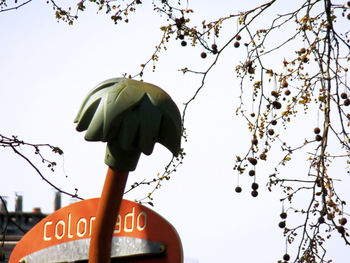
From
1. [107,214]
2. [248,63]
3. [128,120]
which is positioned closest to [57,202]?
[248,63]

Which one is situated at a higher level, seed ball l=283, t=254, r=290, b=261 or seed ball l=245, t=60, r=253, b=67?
seed ball l=245, t=60, r=253, b=67

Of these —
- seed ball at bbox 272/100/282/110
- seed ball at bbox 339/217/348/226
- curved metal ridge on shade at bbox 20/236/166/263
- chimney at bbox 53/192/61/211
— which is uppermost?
chimney at bbox 53/192/61/211

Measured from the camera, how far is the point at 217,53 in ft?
14.9

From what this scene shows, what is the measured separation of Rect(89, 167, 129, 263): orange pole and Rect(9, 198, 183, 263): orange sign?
13.8 inches

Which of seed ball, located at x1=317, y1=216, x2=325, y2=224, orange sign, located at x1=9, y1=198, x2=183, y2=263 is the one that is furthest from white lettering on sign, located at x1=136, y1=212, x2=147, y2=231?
seed ball, located at x1=317, y1=216, x2=325, y2=224

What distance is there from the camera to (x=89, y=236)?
13.0 ft

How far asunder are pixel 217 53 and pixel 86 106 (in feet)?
5.01

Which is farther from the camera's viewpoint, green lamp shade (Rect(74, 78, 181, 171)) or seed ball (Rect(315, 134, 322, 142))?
seed ball (Rect(315, 134, 322, 142))

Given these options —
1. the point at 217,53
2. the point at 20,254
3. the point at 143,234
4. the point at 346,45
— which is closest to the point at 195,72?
the point at 217,53

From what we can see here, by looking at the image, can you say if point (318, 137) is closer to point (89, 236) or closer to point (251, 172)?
point (251, 172)

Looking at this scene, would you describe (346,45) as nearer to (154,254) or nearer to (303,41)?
(303,41)

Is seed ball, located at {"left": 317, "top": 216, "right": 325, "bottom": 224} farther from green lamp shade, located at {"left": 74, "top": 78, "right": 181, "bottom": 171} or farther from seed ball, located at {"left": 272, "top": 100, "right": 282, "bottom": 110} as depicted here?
green lamp shade, located at {"left": 74, "top": 78, "right": 181, "bottom": 171}

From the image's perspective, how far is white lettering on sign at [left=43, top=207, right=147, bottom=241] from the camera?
12.6 ft

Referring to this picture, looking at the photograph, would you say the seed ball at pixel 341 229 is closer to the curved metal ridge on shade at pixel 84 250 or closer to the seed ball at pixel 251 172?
the seed ball at pixel 251 172
